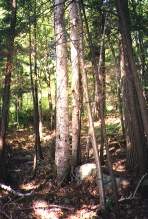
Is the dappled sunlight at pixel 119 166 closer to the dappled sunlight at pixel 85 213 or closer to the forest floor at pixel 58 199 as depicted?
the forest floor at pixel 58 199

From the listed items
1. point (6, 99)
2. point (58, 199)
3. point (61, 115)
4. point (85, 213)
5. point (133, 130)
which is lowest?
point (85, 213)

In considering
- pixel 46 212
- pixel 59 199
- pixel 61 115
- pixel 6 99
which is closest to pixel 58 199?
pixel 59 199

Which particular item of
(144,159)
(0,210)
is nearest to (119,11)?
(144,159)

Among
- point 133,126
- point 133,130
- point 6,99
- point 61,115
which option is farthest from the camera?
point 6,99

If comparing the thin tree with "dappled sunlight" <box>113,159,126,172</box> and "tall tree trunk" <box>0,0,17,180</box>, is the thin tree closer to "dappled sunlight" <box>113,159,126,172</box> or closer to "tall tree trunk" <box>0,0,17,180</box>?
"dappled sunlight" <box>113,159,126,172</box>

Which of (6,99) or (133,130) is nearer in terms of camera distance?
(133,130)

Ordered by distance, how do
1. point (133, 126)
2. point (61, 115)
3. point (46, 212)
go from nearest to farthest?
1. point (46, 212)
2. point (133, 126)
3. point (61, 115)

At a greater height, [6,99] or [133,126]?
[6,99]

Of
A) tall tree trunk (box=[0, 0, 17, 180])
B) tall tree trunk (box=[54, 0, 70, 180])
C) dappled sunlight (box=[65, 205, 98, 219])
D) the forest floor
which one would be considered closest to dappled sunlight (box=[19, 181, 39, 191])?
the forest floor

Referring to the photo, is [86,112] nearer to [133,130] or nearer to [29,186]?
[133,130]

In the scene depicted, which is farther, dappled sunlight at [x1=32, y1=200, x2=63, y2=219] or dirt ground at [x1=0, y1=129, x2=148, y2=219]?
dappled sunlight at [x1=32, y1=200, x2=63, y2=219]

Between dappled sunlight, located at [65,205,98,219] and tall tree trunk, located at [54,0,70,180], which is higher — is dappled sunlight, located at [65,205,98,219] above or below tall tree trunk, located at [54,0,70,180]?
below

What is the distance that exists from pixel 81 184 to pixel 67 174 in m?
0.75

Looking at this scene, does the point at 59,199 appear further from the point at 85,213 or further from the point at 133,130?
the point at 133,130
